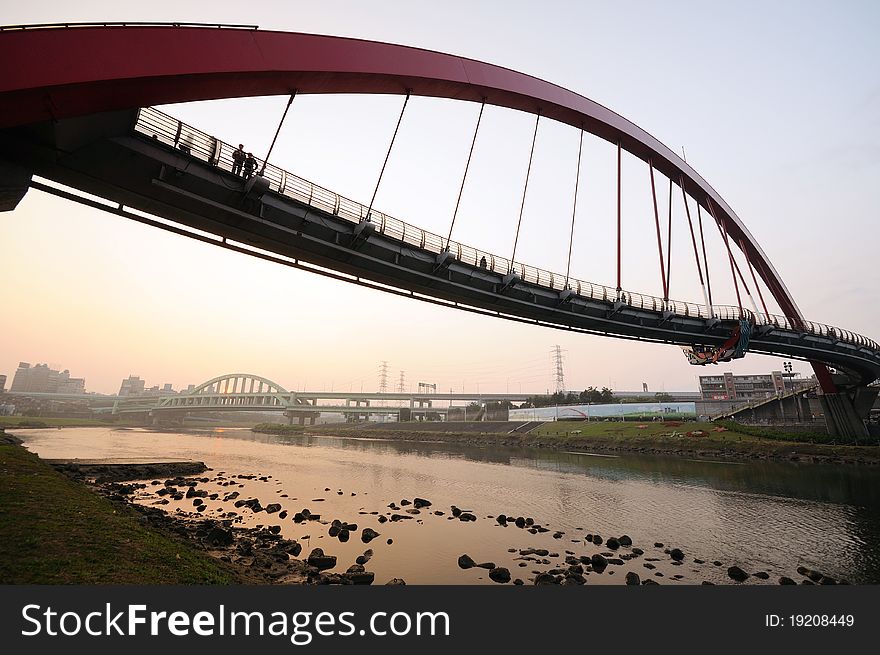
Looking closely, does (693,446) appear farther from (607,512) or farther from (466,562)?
(466,562)

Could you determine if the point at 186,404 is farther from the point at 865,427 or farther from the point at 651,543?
the point at 865,427

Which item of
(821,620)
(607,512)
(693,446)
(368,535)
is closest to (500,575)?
(368,535)

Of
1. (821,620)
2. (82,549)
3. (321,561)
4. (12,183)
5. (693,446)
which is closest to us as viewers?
(821,620)

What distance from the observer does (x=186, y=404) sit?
124 m

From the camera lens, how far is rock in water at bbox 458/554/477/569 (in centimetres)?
1152

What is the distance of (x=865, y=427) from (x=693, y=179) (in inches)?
1407

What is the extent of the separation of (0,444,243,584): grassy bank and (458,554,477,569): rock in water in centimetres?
603

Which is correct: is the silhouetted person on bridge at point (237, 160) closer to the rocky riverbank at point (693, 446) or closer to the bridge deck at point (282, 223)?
the bridge deck at point (282, 223)

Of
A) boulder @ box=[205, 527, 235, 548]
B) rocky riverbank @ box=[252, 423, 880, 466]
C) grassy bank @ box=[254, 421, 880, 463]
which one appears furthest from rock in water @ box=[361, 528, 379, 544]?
grassy bank @ box=[254, 421, 880, 463]

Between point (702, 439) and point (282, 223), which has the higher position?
point (282, 223)

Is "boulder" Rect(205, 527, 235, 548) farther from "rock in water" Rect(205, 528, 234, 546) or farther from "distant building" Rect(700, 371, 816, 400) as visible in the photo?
"distant building" Rect(700, 371, 816, 400)

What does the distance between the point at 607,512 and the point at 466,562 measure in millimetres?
9950

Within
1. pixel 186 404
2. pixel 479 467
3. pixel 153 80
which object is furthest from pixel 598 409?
pixel 186 404

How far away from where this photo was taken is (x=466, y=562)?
1164cm
